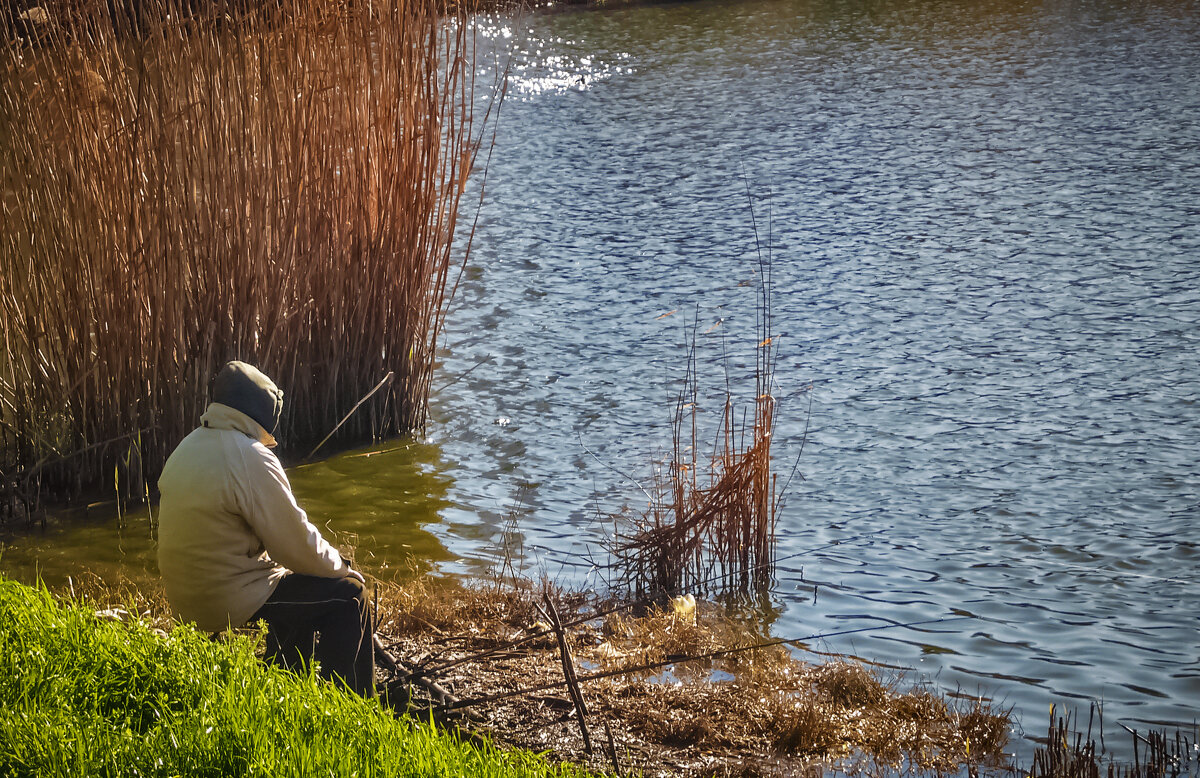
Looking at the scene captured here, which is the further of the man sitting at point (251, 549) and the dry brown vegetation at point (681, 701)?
the dry brown vegetation at point (681, 701)

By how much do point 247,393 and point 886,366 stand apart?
7320mm

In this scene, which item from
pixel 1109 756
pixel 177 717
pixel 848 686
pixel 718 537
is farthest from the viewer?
pixel 718 537

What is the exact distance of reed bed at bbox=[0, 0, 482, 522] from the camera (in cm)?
771

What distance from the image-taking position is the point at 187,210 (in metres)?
7.96

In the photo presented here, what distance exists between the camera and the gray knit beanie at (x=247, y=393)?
4969mm

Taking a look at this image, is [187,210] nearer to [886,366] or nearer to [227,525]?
[227,525]

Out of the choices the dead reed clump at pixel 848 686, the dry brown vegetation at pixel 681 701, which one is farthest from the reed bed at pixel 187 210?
the dead reed clump at pixel 848 686

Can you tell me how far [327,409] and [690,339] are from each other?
4.01m

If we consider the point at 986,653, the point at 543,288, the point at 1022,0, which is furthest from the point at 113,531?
the point at 1022,0

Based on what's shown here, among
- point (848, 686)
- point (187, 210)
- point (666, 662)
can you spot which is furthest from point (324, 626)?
point (187, 210)

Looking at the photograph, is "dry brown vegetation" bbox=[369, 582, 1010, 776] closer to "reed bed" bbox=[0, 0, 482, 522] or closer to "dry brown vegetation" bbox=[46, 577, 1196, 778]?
"dry brown vegetation" bbox=[46, 577, 1196, 778]

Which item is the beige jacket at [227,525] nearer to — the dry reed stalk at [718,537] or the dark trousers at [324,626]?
the dark trousers at [324,626]

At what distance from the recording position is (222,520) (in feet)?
16.3

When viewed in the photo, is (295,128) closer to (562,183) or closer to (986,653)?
(986,653)
